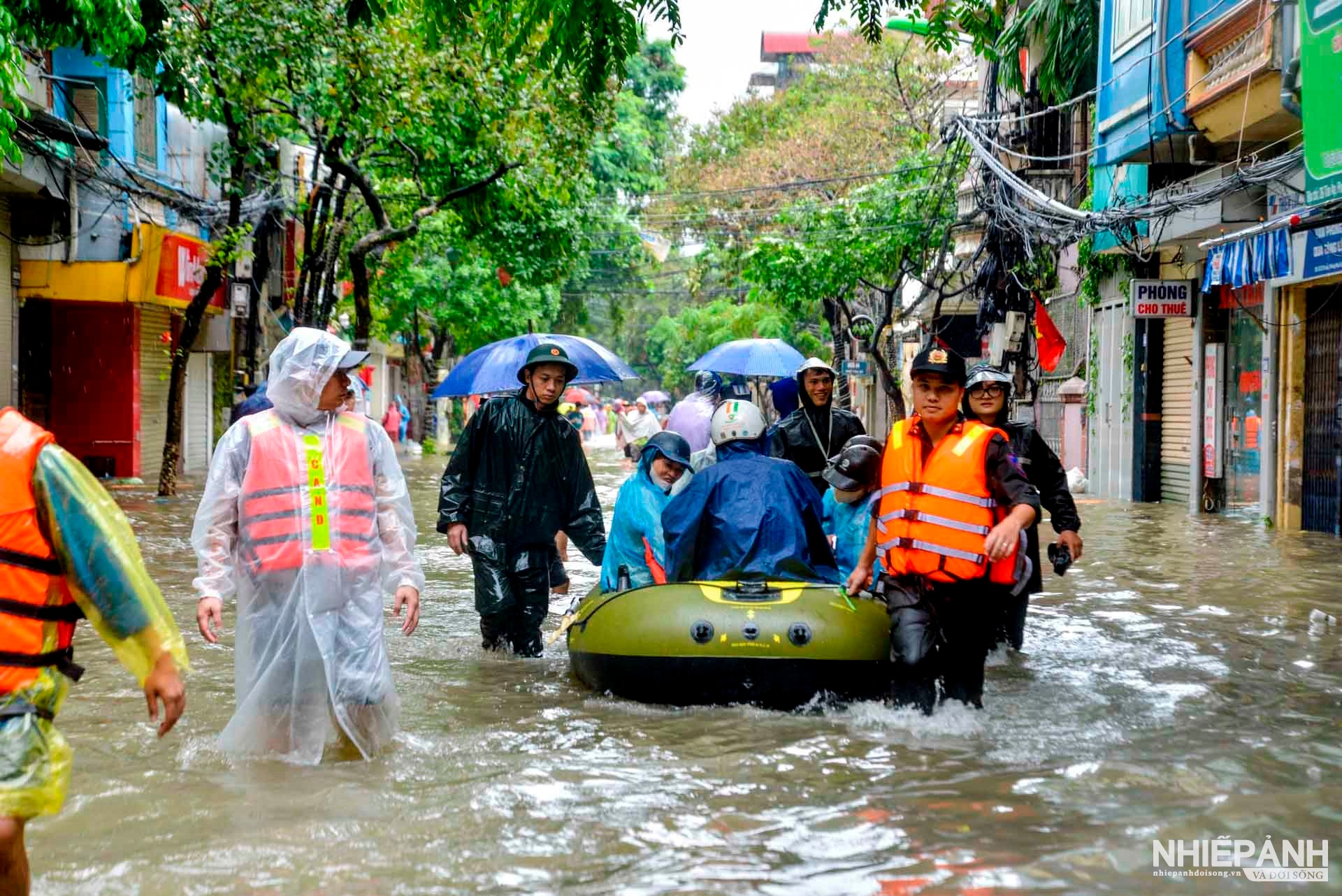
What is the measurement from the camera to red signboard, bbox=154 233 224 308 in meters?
20.3

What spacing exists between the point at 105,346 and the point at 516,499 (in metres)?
16.5

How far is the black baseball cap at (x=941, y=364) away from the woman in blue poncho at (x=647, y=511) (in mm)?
1800

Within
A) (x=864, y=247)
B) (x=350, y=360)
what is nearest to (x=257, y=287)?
(x=864, y=247)

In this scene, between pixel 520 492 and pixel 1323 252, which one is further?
pixel 1323 252

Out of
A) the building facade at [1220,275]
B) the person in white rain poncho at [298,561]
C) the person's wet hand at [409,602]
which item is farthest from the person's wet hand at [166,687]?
the building facade at [1220,275]

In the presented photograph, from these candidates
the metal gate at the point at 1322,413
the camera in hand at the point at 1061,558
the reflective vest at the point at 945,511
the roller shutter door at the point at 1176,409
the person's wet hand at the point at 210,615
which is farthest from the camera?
the roller shutter door at the point at 1176,409

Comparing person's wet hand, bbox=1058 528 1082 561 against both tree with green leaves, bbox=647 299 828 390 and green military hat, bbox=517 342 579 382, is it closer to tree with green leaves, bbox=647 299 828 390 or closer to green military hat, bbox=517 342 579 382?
green military hat, bbox=517 342 579 382

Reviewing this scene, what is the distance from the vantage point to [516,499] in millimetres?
7617

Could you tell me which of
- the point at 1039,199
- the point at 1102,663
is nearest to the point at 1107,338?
the point at 1039,199

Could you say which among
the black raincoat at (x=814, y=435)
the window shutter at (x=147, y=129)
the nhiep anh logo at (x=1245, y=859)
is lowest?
the nhiep anh logo at (x=1245, y=859)

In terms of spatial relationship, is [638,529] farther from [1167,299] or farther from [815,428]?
[1167,299]

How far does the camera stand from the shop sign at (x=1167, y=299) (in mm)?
19031

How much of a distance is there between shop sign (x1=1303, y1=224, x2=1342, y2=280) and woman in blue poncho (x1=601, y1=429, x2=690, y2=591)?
29.7ft

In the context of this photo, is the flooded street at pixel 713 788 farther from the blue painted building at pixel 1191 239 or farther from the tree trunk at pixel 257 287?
the tree trunk at pixel 257 287
